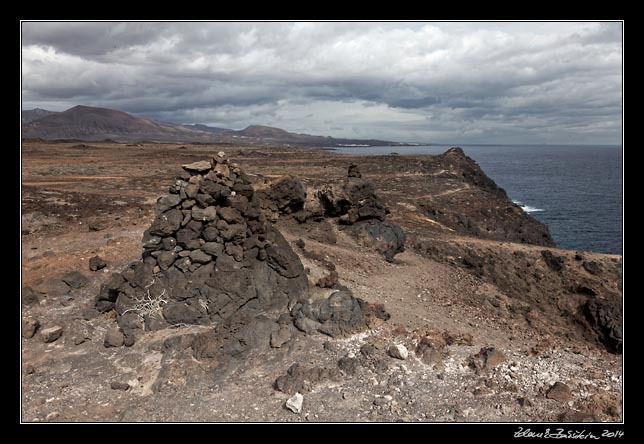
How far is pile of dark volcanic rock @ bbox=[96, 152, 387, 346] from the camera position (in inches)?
410

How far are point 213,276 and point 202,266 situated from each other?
1.31ft

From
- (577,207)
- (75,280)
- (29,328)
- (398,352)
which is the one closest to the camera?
(398,352)

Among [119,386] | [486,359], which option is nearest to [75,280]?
[119,386]

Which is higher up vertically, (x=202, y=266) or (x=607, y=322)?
(x=202, y=266)

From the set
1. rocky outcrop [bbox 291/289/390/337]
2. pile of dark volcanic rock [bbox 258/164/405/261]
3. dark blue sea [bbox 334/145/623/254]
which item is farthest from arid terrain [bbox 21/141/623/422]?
dark blue sea [bbox 334/145/623/254]

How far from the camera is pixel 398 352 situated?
30.6 feet

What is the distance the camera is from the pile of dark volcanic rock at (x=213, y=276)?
34.2 feet

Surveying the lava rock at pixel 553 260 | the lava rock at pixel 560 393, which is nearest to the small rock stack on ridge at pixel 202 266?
the lava rock at pixel 560 393

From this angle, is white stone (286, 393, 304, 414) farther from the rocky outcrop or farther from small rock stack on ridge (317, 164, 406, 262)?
small rock stack on ridge (317, 164, 406, 262)

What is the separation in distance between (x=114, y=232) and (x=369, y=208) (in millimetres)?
11728

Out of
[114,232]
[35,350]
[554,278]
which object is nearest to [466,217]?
[554,278]

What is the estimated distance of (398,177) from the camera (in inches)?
1976

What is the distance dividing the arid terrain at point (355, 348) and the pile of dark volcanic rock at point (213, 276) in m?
0.36

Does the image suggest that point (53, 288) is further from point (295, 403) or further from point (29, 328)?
point (295, 403)
